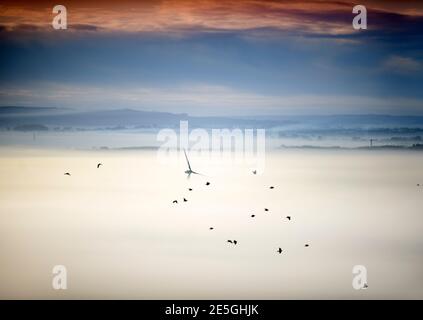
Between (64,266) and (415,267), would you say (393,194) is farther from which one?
(64,266)

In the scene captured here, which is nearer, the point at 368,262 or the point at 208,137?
the point at 368,262

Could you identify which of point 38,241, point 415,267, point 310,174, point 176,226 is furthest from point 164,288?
point 415,267

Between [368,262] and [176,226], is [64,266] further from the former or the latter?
[368,262]

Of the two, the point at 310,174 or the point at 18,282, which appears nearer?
the point at 18,282

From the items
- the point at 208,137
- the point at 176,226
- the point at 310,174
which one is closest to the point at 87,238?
the point at 176,226

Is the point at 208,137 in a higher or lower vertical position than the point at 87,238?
higher
